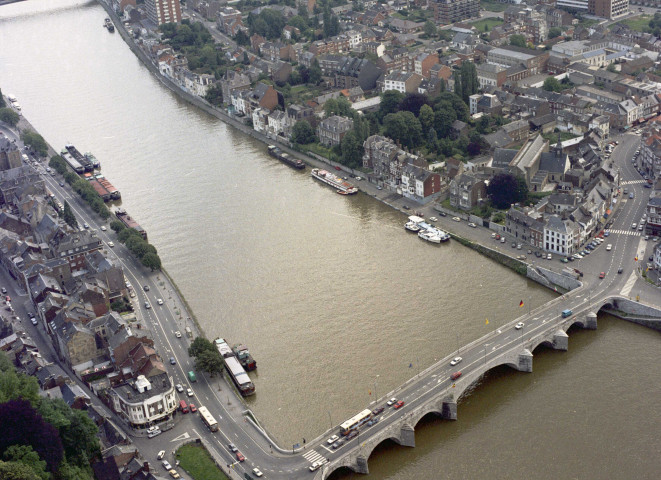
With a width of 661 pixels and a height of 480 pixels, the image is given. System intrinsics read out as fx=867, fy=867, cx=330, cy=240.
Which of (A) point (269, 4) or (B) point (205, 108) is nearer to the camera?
(B) point (205, 108)

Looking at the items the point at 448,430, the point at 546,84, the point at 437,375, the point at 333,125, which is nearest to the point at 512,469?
A: the point at 448,430

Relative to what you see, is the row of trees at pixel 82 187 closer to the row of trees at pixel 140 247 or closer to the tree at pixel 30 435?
the row of trees at pixel 140 247

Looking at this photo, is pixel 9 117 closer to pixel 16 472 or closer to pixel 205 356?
pixel 205 356

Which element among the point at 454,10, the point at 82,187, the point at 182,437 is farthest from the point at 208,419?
the point at 454,10

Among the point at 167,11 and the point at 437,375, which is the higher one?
the point at 167,11

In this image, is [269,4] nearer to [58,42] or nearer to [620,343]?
[58,42]
